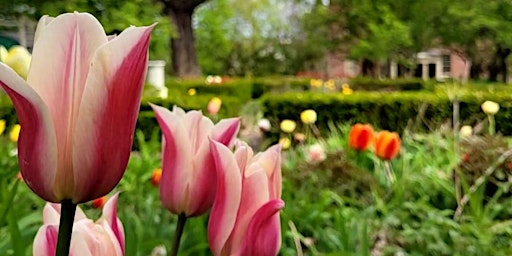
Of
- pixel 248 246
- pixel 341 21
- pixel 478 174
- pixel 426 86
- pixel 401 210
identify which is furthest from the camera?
pixel 341 21

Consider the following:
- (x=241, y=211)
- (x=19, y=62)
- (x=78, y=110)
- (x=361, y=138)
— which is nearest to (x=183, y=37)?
(x=361, y=138)

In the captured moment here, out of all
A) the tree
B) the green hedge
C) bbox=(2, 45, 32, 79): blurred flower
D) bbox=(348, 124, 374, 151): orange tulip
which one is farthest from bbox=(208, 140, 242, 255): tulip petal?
the tree

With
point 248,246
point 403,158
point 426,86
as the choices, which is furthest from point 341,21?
point 248,246

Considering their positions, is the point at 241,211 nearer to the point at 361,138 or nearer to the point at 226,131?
the point at 226,131

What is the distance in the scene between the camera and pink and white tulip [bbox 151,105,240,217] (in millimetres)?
706

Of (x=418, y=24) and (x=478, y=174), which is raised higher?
(x=478, y=174)

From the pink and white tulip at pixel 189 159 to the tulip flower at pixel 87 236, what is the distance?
74 mm

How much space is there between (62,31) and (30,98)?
0.20 ft

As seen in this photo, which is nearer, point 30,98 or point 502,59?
point 30,98

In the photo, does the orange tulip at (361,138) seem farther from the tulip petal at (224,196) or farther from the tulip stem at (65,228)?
the tulip stem at (65,228)

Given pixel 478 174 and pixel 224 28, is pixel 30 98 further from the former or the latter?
pixel 224 28

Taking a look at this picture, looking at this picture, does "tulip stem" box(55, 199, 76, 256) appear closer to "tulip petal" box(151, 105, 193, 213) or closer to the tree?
"tulip petal" box(151, 105, 193, 213)

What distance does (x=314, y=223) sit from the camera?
2223mm

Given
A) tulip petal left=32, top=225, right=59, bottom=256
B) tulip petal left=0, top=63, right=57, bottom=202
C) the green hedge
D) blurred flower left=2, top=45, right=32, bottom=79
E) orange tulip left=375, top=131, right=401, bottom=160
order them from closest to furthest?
tulip petal left=0, top=63, right=57, bottom=202 → tulip petal left=32, top=225, right=59, bottom=256 → blurred flower left=2, top=45, right=32, bottom=79 → orange tulip left=375, top=131, right=401, bottom=160 → the green hedge
